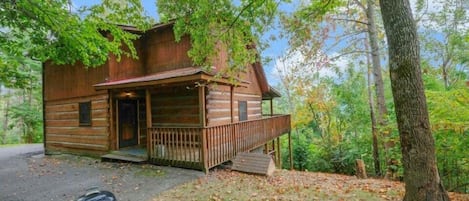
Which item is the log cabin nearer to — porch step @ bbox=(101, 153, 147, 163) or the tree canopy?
porch step @ bbox=(101, 153, 147, 163)

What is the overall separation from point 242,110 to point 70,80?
7.34m

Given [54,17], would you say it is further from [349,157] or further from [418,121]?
[349,157]

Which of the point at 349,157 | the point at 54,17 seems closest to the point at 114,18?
the point at 54,17

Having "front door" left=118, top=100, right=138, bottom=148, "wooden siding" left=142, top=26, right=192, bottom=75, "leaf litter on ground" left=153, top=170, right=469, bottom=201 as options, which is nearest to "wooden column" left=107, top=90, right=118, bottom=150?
"front door" left=118, top=100, right=138, bottom=148

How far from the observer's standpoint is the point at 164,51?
11203 millimetres

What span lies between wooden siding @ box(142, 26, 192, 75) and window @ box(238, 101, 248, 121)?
3.33m

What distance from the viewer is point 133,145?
11.1m

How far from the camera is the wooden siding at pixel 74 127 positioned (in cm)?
986

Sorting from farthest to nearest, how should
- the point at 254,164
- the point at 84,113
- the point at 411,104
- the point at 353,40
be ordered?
the point at 353,40 → the point at 84,113 → the point at 254,164 → the point at 411,104

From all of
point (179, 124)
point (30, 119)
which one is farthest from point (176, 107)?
point (30, 119)

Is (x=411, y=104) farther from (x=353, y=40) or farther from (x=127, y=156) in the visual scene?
(x=353, y=40)

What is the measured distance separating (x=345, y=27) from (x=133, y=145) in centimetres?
1191

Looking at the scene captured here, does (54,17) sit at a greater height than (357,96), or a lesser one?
greater

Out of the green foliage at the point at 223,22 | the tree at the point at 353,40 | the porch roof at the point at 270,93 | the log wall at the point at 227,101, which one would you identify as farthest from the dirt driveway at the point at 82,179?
the porch roof at the point at 270,93
